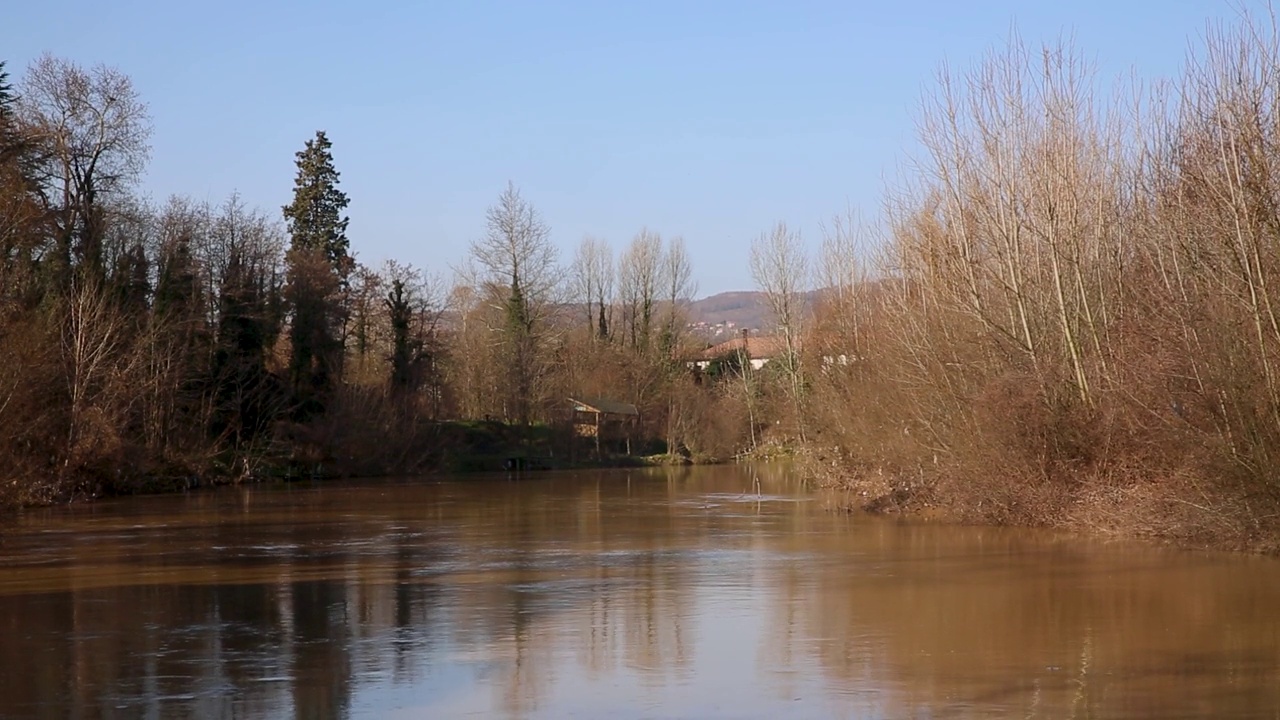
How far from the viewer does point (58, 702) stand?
35.7ft

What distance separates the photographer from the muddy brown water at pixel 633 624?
1080 centimetres

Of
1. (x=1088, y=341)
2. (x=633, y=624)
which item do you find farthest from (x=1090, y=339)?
(x=633, y=624)

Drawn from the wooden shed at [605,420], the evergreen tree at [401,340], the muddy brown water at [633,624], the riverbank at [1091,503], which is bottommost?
the muddy brown water at [633,624]

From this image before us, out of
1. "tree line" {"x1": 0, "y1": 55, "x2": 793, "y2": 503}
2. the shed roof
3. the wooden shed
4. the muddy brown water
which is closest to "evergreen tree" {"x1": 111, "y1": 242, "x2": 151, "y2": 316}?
"tree line" {"x1": 0, "y1": 55, "x2": 793, "y2": 503}

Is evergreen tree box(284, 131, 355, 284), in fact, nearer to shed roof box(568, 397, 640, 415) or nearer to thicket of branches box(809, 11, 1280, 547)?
shed roof box(568, 397, 640, 415)

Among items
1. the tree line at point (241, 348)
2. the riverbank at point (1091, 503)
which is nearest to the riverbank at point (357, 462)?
the tree line at point (241, 348)

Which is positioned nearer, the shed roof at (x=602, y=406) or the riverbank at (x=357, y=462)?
the riverbank at (x=357, y=462)

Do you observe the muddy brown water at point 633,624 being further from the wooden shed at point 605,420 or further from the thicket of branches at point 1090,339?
the wooden shed at point 605,420

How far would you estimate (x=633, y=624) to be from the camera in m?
14.8

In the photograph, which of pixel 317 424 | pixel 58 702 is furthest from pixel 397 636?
pixel 317 424

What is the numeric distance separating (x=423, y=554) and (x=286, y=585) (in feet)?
14.7

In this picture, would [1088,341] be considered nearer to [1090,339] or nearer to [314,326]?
[1090,339]

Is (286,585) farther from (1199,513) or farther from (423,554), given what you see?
(1199,513)

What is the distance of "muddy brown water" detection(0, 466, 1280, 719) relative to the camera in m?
10.8
